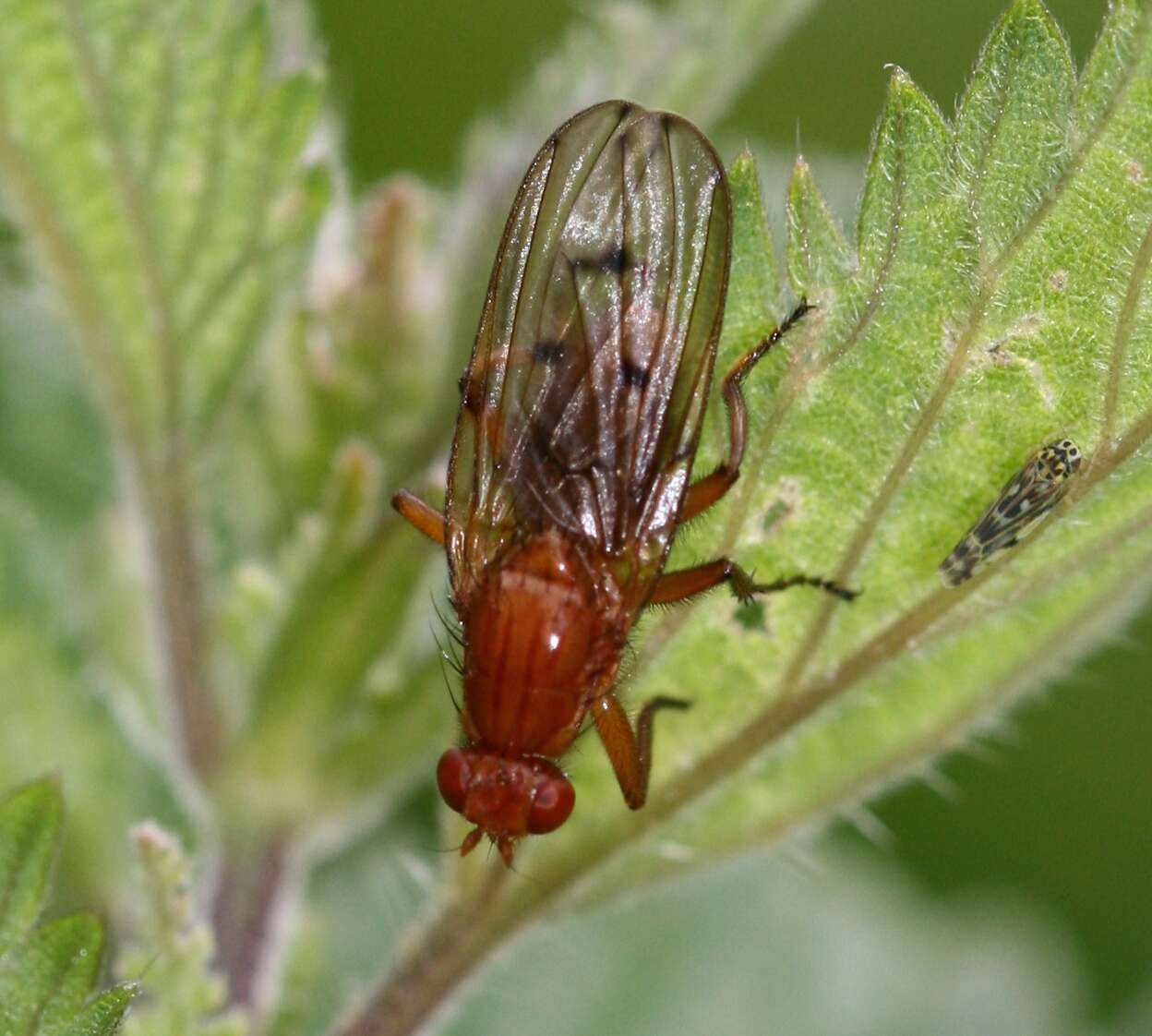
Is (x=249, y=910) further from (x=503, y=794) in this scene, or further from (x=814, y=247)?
(x=814, y=247)

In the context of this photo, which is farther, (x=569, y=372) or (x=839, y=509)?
(x=569, y=372)

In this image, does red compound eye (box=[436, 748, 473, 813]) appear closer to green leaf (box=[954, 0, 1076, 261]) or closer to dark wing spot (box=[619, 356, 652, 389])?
dark wing spot (box=[619, 356, 652, 389])

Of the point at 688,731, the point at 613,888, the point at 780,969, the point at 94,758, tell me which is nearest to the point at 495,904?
the point at 613,888

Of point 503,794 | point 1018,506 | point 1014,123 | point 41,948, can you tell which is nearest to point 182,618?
point 503,794

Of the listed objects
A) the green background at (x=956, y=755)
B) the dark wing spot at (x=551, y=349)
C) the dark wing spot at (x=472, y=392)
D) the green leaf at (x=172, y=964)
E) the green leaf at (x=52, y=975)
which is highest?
the dark wing spot at (x=551, y=349)

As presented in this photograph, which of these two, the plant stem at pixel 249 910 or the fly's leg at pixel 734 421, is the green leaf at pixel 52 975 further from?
the fly's leg at pixel 734 421

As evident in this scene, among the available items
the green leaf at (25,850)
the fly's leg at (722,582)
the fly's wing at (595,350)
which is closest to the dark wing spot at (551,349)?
the fly's wing at (595,350)

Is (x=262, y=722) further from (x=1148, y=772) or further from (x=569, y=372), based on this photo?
(x=1148, y=772)
